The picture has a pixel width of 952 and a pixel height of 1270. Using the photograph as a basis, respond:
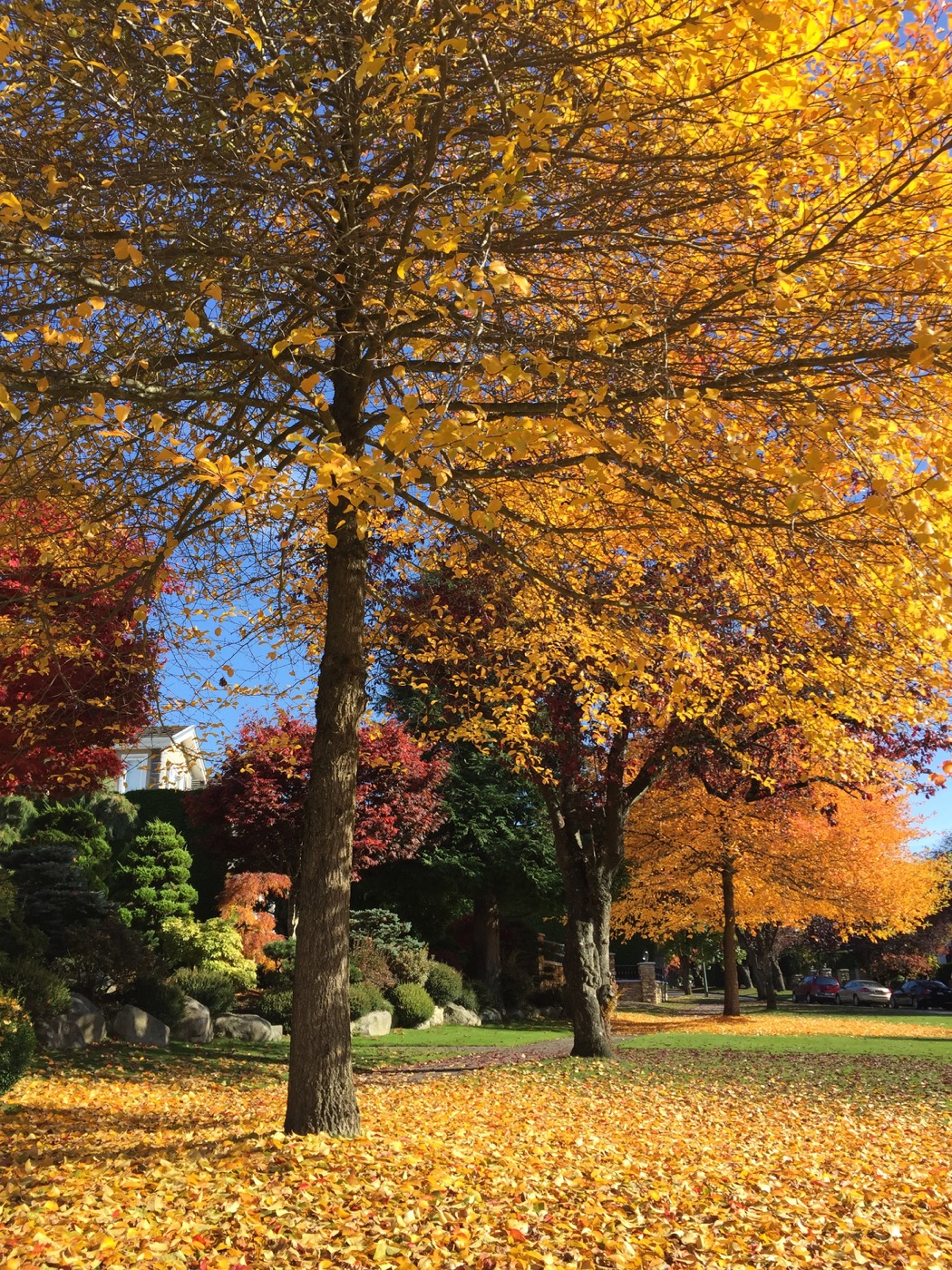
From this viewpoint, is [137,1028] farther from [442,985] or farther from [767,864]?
[767,864]

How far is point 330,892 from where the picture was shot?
5.79m

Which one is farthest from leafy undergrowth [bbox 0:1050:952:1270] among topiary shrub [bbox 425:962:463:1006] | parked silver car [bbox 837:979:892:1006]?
parked silver car [bbox 837:979:892:1006]

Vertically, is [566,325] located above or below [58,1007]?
above

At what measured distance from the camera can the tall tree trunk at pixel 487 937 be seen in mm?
21797

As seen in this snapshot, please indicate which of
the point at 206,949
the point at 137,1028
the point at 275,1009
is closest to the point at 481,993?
the point at 275,1009

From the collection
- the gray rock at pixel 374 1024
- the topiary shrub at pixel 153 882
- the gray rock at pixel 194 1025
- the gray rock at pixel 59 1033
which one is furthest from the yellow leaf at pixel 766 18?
the gray rock at pixel 374 1024

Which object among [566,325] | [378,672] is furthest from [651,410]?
[378,672]

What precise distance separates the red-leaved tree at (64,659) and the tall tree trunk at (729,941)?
14152mm

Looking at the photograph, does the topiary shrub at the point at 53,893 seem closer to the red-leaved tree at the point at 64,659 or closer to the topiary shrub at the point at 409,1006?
the red-leaved tree at the point at 64,659

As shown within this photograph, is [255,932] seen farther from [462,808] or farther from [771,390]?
[771,390]

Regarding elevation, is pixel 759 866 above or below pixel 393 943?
above

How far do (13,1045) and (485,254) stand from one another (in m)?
5.95

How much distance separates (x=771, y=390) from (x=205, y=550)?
17.7 feet

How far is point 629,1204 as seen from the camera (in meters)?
4.62
